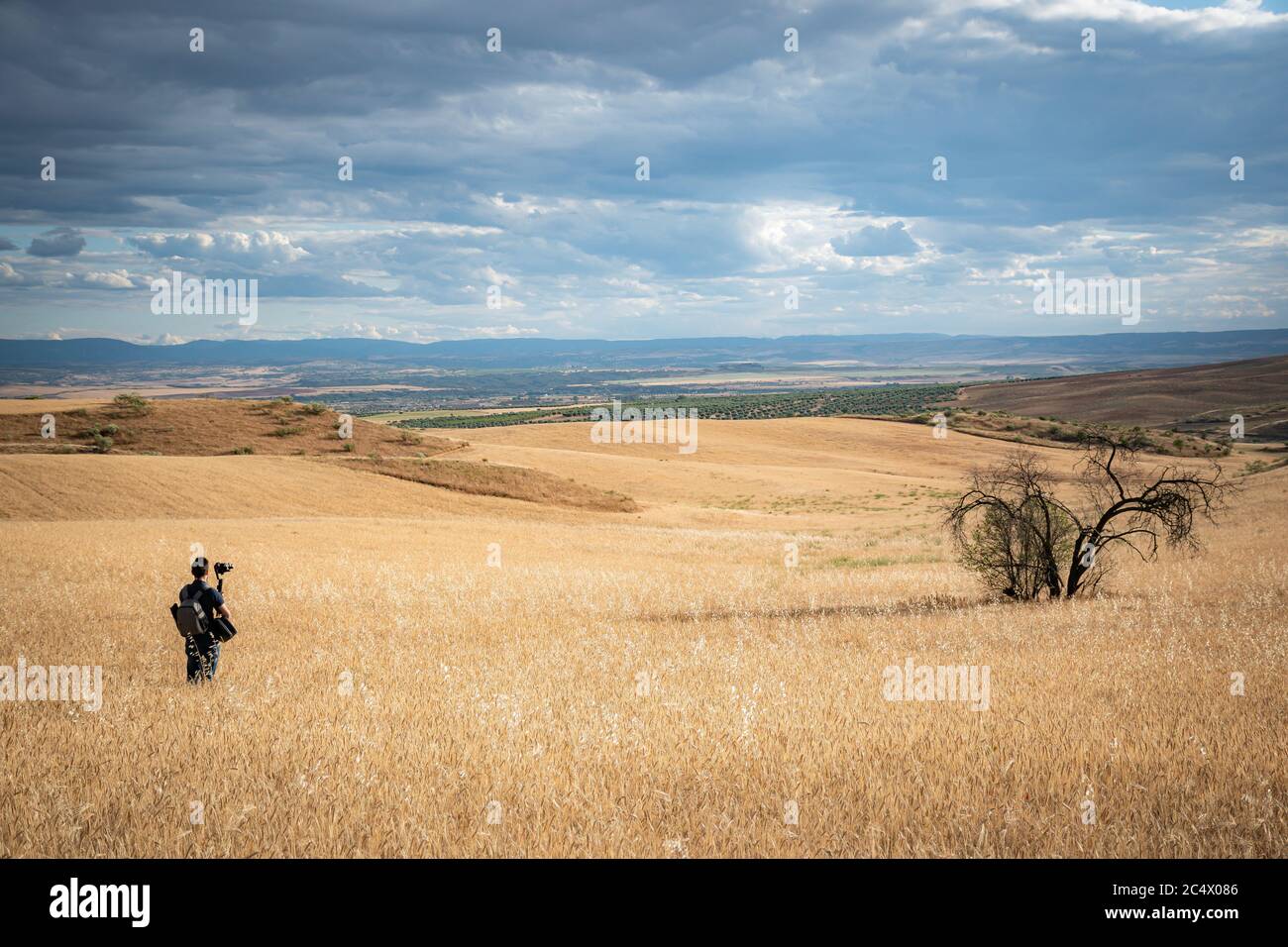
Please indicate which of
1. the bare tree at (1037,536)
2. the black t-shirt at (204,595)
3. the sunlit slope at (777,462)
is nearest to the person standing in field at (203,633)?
the black t-shirt at (204,595)

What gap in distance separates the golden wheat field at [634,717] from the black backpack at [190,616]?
2.41 feet

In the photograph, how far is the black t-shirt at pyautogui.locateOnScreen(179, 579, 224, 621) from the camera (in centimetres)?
1010

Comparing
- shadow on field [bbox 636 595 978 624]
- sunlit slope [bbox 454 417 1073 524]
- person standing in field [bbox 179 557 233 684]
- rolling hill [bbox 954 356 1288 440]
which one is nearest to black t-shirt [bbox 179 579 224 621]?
person standing in field [bbox 179 557 233 684]

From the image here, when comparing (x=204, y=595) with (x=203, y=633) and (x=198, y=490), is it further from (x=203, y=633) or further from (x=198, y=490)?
(x=198, y=490)

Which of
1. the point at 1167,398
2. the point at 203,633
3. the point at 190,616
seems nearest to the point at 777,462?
the point at 203,633

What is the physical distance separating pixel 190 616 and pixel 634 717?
540 centimetres

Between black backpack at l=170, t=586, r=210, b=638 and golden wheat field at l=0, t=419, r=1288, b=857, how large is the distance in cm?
74

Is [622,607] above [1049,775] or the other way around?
the other way around

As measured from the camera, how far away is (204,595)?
1016cm

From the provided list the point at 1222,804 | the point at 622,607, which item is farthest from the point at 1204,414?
the point at 1222,804

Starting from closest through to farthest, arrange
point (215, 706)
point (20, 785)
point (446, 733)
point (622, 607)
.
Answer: point (20, 785) < point (446, 733) < point (215, 706) < point (622, 607)

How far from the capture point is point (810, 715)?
8.31 metres
